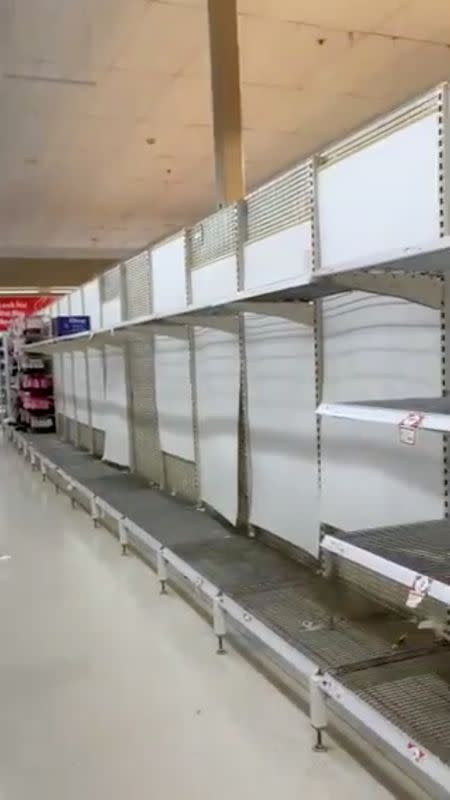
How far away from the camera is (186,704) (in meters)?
2.68

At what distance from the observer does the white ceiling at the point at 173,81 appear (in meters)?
5.57

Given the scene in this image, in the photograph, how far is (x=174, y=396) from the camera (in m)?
5.30

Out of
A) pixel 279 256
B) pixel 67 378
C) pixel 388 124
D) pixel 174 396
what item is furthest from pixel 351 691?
pixel 67 378

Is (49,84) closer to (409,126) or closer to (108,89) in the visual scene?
(108,89)

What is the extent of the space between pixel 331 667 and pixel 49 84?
6.12 meters

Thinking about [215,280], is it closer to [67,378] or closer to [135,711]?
[135,711]

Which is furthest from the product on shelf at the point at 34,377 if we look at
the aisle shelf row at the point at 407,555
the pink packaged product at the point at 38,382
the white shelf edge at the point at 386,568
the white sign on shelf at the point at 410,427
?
the white sign on shelf at the point at 410,427

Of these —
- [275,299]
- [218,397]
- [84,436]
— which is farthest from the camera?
[84,436]

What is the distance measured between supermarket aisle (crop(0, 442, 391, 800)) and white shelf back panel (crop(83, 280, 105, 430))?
3638 millimetres

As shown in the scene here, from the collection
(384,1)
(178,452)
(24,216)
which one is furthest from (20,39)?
(24,216)

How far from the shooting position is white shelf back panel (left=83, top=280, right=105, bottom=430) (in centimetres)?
768

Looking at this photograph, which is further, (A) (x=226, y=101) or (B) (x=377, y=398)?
(A) (x=226, y=101)

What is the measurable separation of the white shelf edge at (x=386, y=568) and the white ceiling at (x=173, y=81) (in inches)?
178

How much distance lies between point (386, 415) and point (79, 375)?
7390mm
